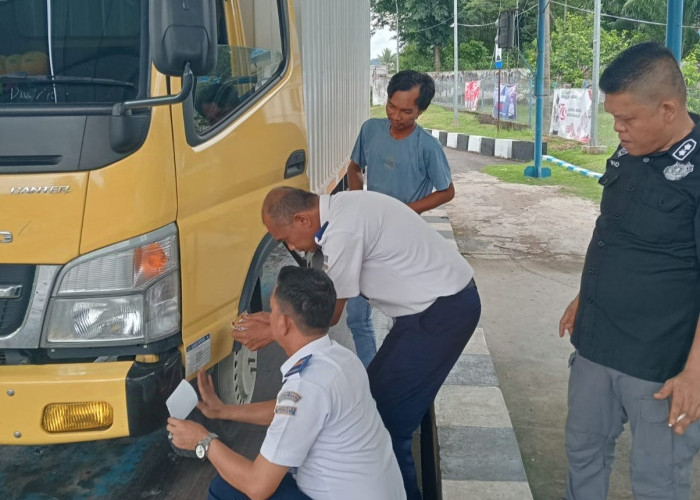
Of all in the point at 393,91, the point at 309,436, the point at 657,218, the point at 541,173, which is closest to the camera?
the point at 309,436

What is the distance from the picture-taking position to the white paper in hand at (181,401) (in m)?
2.37

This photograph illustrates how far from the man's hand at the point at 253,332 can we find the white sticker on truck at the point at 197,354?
0.15m

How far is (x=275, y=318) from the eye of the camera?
88.5 inches

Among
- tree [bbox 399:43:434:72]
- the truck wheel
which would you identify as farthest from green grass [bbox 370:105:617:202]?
tree [bbox 399:43:434:72]

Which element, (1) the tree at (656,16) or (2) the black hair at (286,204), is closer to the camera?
(2) the black hair at (286,204)

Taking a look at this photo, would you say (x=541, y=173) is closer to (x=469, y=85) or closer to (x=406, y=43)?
(x=469, y=85)

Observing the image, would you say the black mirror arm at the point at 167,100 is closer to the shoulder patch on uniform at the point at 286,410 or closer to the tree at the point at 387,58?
the shoulder patch on uniform at the point at 286,410

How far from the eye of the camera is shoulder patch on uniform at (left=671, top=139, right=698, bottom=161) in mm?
2162

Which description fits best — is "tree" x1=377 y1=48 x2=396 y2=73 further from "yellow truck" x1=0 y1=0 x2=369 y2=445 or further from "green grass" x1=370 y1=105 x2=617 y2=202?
"yellow truck" x1=0 y1=0 x2=369 y2=445

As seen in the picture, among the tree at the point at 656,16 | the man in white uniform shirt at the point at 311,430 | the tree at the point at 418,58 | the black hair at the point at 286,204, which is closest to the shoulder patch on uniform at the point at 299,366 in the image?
the man in white uniform shirt at the point at 311,430

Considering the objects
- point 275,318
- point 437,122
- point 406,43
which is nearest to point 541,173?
point 275,318

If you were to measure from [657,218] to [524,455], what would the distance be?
1763 mm

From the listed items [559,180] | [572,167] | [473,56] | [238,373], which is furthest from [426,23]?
[238,373]

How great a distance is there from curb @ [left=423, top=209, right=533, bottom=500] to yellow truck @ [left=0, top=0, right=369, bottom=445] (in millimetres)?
1125
